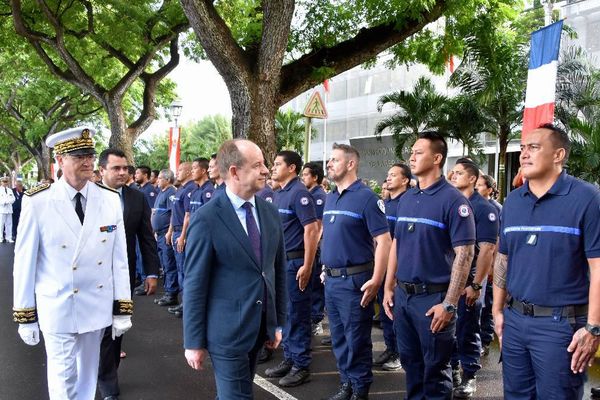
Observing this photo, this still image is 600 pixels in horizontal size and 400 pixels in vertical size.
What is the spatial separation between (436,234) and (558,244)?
99cm

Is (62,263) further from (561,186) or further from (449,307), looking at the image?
(561,186)

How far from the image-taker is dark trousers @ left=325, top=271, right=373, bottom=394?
4516mm

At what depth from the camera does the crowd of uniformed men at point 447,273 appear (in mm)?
3025

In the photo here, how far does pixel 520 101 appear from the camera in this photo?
14.5 metres

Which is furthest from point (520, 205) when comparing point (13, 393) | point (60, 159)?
point (13, 393)

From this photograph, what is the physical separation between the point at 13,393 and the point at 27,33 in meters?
12.5

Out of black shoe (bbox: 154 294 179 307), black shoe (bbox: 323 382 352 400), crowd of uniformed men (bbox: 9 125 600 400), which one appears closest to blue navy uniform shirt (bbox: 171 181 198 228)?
black shoe (bbox: 154 294 179 307)

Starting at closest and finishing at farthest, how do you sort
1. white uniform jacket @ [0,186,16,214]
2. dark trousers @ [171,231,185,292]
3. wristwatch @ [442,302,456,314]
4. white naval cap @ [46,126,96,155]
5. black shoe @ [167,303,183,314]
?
white naval cap @ [46,126,96,155], wristwatch @ [442,302,456,314], black shoe @ [167,303,183,314], dark trousers @ [171,231,185,292], white uniform jacket @ [0,186,16,214]

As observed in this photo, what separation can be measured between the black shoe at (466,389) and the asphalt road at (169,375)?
8 centimetres

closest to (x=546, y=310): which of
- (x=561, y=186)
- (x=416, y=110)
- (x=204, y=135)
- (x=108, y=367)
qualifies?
(x=561, y=186)

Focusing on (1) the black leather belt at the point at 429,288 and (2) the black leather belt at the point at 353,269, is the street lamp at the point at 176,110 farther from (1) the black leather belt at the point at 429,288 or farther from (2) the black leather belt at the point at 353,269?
(1) the black leather belt at the point at 429,288

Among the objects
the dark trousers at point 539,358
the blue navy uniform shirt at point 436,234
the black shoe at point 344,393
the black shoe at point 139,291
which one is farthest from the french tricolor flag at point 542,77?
the black shoe at point 139,291

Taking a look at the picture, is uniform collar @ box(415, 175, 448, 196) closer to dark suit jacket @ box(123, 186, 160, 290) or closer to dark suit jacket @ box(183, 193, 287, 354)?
dark suit jacket @ box(183, 193, 287, 354)

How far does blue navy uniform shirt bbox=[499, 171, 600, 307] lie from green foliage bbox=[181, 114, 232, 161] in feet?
199
